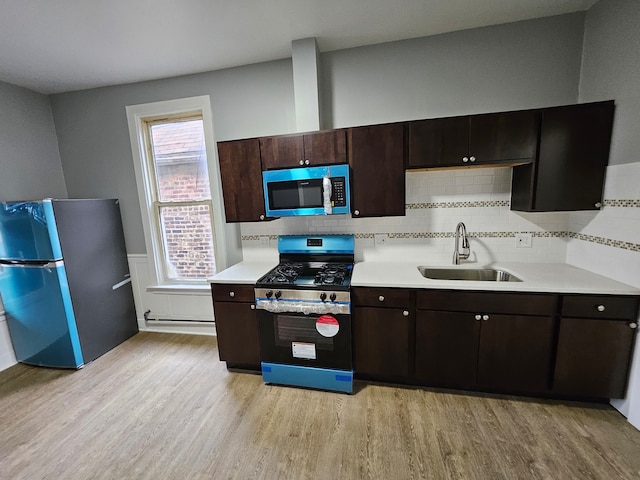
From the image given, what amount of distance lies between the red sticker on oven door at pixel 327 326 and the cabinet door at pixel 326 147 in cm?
121

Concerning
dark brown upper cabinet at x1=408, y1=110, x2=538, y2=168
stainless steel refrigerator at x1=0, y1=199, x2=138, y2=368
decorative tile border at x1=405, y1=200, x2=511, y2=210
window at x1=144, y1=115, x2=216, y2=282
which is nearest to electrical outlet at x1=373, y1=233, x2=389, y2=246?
decorative tile border at x1=405, y1=200, x2=511, y2=210

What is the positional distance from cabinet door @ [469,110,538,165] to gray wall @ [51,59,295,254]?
156 centimetres

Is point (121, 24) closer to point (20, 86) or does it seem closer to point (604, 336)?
point (20, 86)

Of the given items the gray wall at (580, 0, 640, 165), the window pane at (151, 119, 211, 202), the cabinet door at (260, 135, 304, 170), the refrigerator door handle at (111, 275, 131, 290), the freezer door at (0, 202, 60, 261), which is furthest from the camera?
the refrigerator door handle at (111, 275, 131, 290)

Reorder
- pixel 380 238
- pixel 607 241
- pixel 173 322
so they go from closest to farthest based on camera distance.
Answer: pixel 607 241 < pixel 380 238 < pixel 173 322

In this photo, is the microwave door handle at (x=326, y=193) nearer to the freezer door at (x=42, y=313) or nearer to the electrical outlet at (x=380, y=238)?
the electrical outlet at (x=380, y=238)

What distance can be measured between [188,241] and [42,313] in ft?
4.58

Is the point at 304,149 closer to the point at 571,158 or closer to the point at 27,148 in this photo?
the point at 571,158

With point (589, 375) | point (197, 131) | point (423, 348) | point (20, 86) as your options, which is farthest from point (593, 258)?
point (20, 86)

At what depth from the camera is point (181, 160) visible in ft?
9.80

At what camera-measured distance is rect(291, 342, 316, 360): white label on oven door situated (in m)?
2.13

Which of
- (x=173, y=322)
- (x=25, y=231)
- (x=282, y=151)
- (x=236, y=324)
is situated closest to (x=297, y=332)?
(x=236, y=324)

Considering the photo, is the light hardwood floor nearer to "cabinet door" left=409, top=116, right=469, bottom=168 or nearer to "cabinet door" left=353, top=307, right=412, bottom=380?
"cabinet door" left=353, top=307, right=412, bottom=380

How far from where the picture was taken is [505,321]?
1.90 meters
